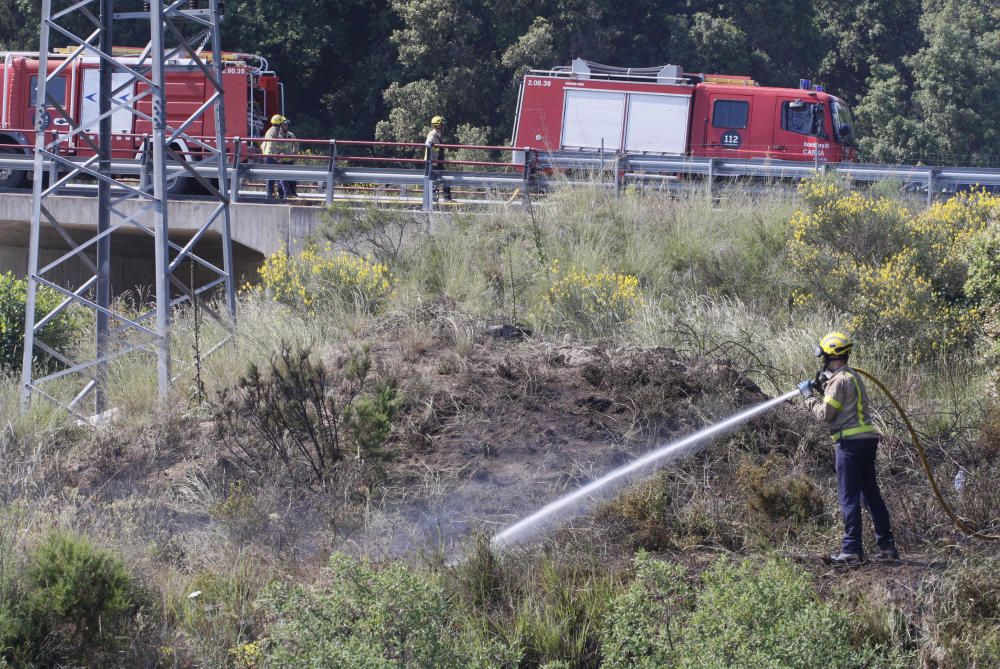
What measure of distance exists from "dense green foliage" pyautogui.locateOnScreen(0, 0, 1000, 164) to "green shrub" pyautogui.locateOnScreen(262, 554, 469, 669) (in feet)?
87.7

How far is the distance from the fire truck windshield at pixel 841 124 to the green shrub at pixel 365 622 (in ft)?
60.7

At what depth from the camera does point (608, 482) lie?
823 centimetres

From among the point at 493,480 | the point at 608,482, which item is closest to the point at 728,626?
the point at 608,482

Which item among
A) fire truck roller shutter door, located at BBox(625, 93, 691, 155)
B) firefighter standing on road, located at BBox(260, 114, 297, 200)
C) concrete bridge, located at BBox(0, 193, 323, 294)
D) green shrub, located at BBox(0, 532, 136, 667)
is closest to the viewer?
green shrub, located at BBox(0, 532, 136, 667)

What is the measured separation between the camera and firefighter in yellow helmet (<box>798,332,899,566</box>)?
6.88m

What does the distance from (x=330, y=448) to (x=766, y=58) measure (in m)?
30.3

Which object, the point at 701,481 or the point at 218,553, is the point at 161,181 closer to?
the point at 218,553

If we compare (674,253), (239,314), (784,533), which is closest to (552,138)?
(674,253)

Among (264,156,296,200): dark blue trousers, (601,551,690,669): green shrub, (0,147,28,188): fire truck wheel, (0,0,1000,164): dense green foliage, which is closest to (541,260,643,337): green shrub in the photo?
(601,551,690,669): green shrub

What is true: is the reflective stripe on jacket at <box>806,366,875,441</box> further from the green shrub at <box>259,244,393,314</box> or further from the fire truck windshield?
the fire truck windshield

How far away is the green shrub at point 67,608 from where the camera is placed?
20.6 ft

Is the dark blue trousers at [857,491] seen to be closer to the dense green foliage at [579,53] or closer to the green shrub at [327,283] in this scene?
the green shrub at [327,283]

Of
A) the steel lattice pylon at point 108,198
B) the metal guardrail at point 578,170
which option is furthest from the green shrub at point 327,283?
the metal guardrail at point 578,170

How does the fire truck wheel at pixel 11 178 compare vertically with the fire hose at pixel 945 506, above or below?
above
